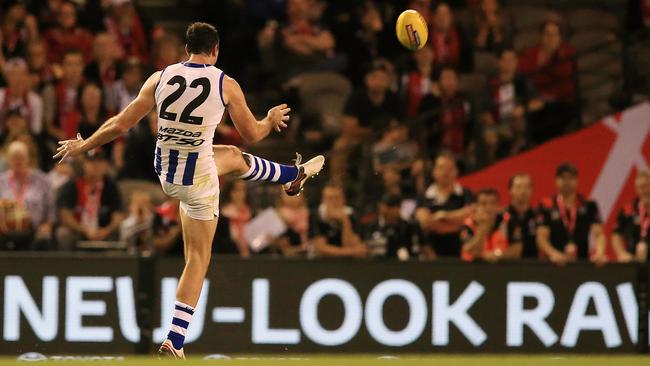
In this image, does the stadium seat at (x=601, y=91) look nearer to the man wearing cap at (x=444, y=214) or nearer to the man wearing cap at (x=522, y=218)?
the man wearing cap at (x=522, y=218)

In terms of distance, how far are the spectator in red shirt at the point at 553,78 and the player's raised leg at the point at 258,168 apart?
6.03 meters

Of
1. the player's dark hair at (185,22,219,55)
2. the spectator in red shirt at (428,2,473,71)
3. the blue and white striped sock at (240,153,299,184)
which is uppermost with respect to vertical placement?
the spectator in red shirt at (428,2,473,71)

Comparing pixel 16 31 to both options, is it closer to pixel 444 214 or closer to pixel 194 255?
pixel 444 214

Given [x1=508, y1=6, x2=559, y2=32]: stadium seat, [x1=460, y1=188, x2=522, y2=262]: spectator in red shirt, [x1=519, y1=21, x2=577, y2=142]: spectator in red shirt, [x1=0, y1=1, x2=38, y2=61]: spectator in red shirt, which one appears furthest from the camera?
[x1=508, y1=6, x2=559, y2=32]: stadium seat

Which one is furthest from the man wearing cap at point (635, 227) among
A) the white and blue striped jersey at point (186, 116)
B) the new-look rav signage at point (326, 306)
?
the white and blue striped jersey at point (186, 116)

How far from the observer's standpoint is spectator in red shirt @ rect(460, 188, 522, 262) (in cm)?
1505

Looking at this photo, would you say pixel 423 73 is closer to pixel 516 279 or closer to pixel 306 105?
pixel 306 105

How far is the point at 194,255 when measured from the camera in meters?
11.3

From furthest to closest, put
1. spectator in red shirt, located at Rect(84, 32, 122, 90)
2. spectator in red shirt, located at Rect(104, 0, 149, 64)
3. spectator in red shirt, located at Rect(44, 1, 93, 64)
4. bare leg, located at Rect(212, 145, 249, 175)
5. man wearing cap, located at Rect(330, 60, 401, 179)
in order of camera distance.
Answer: spectator in red shirt, located at Rect(104, 0, 149, 64), spectator in red shirt, located at Rect(44, 1, 93, 64), spectator in red shirt, located at Rect(84, 32, 122, 90), man wearing cap, located at Rect(330, 60, 401, 179), bare leg, located at Rect(212, 145, 249, 175)

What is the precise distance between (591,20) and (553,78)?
197 cm

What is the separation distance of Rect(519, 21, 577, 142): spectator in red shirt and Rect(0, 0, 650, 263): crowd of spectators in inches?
0.9

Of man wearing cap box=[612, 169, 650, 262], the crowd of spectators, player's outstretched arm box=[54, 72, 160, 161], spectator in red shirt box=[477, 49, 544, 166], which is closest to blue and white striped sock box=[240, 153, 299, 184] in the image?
player's outstretched arm box=[54, 72, 160, 161]

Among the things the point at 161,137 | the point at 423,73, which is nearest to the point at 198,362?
the point at 161,137

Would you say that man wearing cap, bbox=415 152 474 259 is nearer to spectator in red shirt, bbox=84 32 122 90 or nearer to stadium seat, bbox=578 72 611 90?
stadium seat, bbox=578 72 611 90
